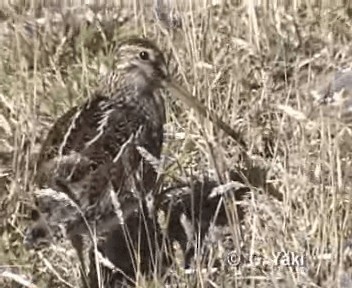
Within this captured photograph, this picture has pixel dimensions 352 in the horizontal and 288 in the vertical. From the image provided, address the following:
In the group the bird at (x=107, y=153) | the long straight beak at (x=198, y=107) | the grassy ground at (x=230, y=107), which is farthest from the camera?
the long straight beak at (x=198, y=107)

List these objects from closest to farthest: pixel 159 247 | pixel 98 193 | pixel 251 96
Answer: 1. pixel 98 193
2. pixel 159 247
3. pixel 251 96

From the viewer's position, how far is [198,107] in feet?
7.61

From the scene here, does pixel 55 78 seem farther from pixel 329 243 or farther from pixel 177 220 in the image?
pixel 329 243

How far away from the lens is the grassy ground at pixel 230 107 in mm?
2137

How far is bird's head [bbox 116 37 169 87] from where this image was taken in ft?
7.62

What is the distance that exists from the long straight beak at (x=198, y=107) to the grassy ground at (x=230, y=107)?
15 millimetres

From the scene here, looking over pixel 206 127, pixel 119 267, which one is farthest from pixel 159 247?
pixel 206 127

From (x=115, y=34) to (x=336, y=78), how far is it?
49 cm

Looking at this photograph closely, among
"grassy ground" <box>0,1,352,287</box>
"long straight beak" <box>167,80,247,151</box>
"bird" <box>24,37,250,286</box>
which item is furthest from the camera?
"long straight beak" <box>167,80,247,151</box>

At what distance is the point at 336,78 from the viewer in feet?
8.19

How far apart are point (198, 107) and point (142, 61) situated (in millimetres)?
149

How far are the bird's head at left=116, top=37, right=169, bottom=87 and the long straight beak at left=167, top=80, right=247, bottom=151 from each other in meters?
0.03

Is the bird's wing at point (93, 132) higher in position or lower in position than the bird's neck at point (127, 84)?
lower

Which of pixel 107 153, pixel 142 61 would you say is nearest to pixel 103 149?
pixel 107 153
